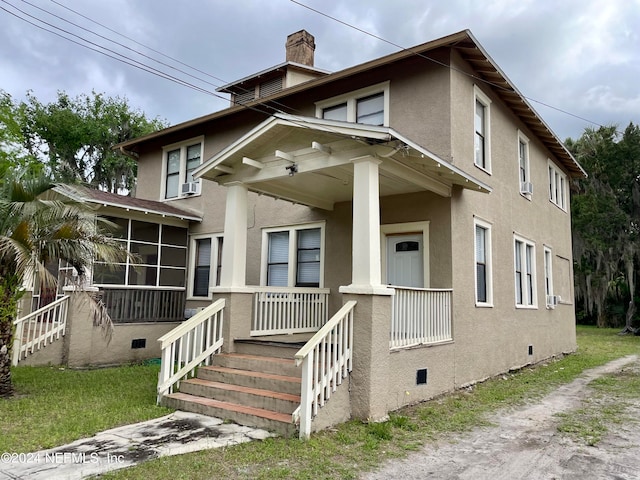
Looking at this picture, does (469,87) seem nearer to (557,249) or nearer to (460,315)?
(460,315)

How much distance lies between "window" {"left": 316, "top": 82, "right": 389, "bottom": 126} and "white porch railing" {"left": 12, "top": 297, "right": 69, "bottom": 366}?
7019 millimetres

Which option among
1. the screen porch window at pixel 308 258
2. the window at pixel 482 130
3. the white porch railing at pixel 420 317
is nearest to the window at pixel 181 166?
the screen porch window at pixel 308 258

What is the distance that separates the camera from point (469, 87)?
9461 millimetres

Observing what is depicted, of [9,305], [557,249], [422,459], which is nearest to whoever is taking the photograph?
[422,459]

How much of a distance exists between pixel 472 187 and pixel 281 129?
348cm

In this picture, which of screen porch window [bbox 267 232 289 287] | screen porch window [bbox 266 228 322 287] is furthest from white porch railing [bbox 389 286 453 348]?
screen porch window [bbox 267 232 289 287]

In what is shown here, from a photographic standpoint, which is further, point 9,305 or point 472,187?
point 472,187

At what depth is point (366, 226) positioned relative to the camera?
20.1 feet

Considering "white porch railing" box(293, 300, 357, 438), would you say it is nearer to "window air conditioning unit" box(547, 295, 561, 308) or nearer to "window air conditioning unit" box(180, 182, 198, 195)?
"window air conditioning unit" box(180, 182, 198, 195)

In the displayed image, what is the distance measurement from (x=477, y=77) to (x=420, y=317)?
5.36 meters

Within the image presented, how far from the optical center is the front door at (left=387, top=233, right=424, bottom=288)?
8.77 metres

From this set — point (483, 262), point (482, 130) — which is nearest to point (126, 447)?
point (483, 262)

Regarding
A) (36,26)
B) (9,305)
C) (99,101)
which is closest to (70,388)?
(9,305)

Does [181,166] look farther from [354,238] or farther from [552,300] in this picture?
[552,300]
